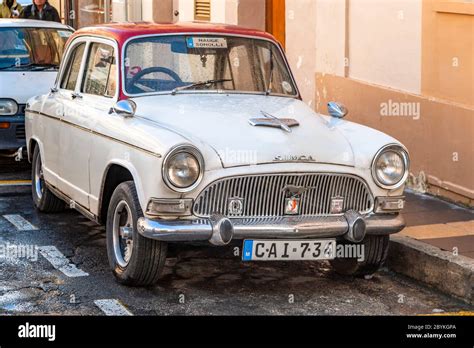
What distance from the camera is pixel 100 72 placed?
913 centimetres

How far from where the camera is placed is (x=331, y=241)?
7.69 metres

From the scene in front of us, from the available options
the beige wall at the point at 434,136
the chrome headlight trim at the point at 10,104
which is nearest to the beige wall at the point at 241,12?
the beige wall at the point at 434,136

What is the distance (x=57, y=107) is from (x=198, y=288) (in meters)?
2.53

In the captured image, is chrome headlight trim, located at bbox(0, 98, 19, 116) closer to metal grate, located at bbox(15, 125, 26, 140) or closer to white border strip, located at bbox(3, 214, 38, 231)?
metal grate, located at bbox(15, 125, 26, 140)

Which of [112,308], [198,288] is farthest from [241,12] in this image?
[112,308]

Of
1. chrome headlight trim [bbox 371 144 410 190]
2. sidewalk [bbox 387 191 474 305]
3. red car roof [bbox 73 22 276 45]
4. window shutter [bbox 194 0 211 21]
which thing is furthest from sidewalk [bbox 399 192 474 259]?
window shutter [bbox 194 0 211 21]

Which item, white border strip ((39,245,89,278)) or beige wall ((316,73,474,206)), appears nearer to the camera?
white border strip ((39,245,89,278))

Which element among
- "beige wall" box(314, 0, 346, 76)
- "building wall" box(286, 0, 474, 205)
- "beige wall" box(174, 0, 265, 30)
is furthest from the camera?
"beige wall" box(174, 0, 265, 30)

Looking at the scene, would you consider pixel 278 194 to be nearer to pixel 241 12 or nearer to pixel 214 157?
pixel 214 157

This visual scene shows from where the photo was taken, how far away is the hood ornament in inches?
→ 312

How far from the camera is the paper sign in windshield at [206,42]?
29.3ft

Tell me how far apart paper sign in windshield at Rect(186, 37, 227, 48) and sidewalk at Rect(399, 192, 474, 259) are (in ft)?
6.74

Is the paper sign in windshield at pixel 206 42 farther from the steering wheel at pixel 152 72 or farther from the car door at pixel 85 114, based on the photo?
the car door at pixel 85 114
